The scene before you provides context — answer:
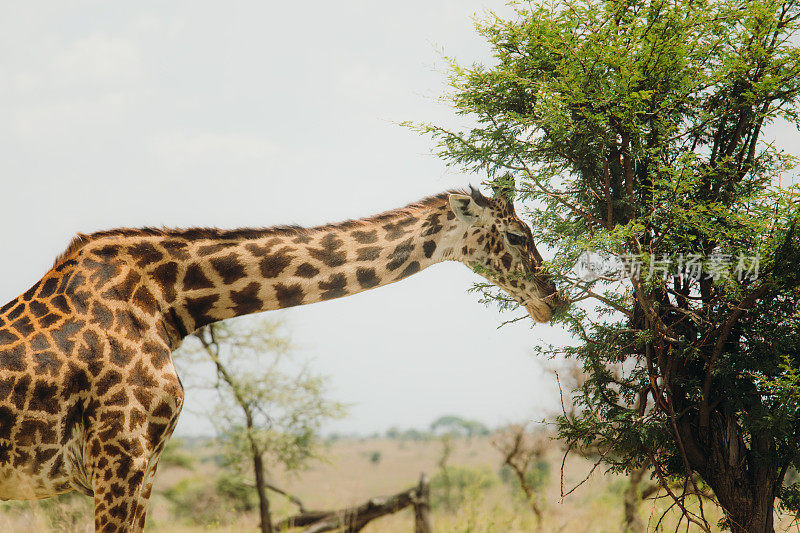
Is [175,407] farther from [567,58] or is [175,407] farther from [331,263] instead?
[567,58]

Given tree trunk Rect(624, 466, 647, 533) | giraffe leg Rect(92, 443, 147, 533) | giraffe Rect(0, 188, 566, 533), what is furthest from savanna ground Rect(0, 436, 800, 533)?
giraffe leg Rect(92, 443, 147, 533)

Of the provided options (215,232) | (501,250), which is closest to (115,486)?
(215,232)

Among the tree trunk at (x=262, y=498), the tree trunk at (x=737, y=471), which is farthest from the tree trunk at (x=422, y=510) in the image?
the tree trunk at (x=737, y=471)

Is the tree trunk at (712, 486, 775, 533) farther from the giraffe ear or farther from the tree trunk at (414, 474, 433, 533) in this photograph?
the tree trunk at (414, 474, 433, 533)

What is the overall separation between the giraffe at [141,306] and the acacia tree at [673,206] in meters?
0.77

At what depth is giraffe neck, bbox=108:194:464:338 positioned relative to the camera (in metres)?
4.96

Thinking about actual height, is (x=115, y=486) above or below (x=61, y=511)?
above

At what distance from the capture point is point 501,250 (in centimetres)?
573

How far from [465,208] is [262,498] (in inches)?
338

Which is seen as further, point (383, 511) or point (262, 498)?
point (262, 498)

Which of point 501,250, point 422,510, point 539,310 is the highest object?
point 501,250

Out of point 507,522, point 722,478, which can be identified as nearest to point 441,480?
point 507,522

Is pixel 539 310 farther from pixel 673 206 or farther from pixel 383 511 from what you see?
pixel 383 511

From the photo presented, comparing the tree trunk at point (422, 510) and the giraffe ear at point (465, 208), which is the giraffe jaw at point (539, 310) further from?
the tree trunk at point (422, 510)
